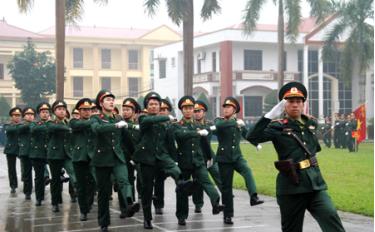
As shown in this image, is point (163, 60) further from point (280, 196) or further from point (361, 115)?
point (280, 196)

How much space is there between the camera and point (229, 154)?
1029 centimetres

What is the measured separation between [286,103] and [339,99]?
159ft

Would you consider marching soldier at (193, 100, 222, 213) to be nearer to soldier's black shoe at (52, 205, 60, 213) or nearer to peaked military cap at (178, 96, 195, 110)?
peaked military cap at (178, 96, 195, 110)

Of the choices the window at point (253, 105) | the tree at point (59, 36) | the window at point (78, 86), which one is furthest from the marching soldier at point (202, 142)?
the window at point (78, 86)

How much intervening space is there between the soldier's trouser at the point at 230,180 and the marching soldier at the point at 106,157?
5.00ft

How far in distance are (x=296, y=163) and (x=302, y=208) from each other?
1.52 feet

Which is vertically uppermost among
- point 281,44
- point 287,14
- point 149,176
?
point 287,14

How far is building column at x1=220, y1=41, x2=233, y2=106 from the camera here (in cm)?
5019

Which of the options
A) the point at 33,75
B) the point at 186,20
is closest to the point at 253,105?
the point at 33,75

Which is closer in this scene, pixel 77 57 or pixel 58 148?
→ pixel 58 148

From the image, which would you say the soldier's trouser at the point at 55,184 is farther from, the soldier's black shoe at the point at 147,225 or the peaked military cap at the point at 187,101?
the peaked military cap at the point at 187,101

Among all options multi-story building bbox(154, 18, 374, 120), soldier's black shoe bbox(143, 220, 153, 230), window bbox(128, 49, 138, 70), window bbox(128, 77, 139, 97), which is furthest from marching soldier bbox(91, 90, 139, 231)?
window bbox(128, 77, 139, 97)

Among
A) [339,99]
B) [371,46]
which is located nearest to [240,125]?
[371,46]

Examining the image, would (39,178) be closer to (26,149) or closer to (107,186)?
(26,149)
